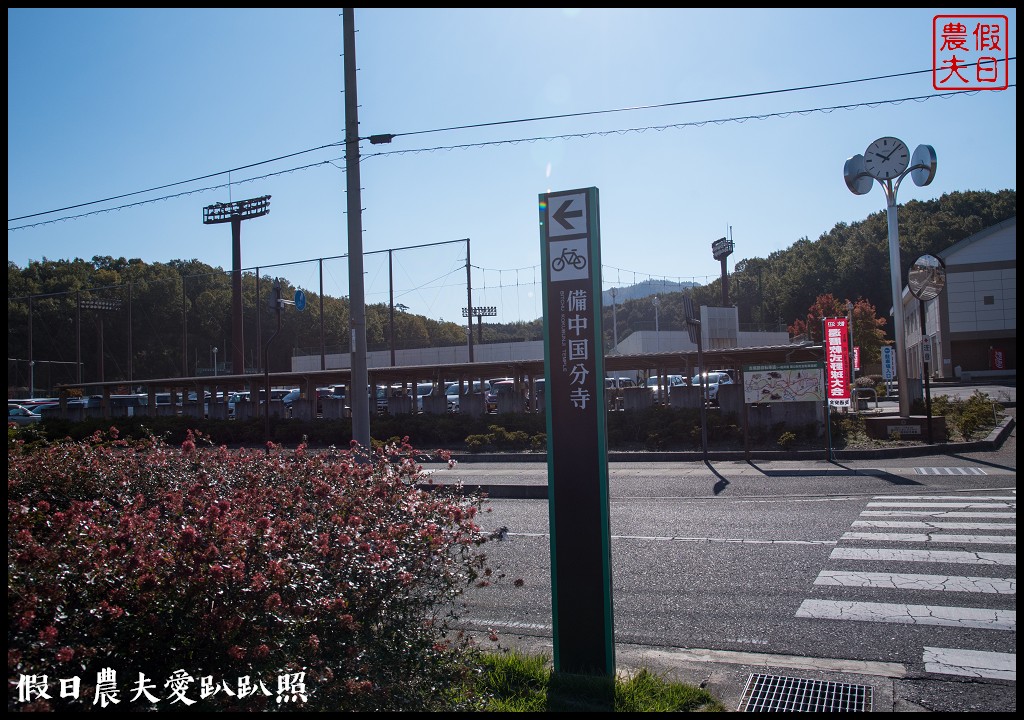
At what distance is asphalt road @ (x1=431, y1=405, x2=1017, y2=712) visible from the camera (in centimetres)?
514

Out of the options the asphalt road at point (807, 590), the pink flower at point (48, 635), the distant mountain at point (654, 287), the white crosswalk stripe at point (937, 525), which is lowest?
the asphalt road at point (807, 590)

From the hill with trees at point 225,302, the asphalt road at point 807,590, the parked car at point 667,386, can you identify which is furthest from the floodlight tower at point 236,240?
the asphalt road at point 807,590

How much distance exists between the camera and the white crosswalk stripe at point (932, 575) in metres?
5.34

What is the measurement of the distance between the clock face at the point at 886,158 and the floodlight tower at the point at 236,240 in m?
34.8

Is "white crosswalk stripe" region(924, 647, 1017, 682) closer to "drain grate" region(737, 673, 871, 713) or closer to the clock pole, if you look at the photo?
"drain grate" region(737, 673, 871, 713)

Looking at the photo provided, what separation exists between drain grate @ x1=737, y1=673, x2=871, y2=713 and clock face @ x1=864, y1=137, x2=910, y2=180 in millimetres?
19915

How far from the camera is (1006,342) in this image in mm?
52125

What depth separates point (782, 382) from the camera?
17984mm

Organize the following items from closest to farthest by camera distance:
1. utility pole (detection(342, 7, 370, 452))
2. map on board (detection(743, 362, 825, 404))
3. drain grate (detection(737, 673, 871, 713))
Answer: drain grate (detection(737, 673, 871, 713))
utility pole (detection(342, 7, 370, 452))
map on board (detection(743, 362, 825, 404))

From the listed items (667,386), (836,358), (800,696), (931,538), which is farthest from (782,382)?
(800,696)

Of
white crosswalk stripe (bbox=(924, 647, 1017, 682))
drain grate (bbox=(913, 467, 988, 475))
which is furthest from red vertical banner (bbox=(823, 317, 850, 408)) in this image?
white crosswalk stripe (bbox=(924, 647, 1017, 682))

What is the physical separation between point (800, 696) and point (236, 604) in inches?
133

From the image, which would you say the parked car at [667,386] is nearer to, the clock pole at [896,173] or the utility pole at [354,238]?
the clock pole at [896,173]

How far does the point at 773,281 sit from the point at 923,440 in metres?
75.5
